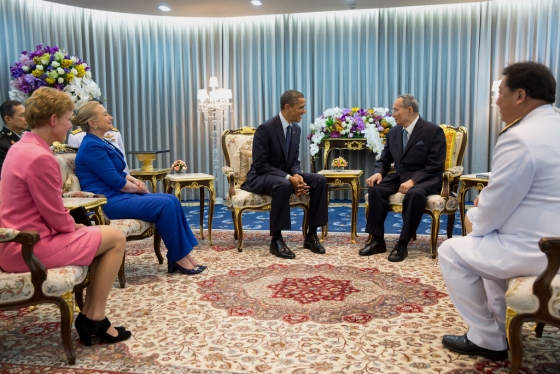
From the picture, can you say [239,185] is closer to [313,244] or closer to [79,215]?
[313,244]

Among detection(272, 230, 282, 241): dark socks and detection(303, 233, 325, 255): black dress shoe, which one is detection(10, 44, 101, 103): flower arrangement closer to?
detection(272, 230, 282, 241): dark socks

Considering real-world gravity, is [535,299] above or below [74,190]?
below

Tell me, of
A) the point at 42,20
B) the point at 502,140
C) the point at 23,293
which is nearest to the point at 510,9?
the point at 502,140

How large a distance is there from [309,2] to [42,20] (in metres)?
4.24

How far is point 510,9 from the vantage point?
815cm

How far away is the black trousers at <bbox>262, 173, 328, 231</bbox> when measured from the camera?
16.2 feet

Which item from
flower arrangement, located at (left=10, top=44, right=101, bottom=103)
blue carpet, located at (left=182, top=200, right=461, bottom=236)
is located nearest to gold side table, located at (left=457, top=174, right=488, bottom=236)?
blue carpet, located at (left=182, top=200, right=461, bottom=236)

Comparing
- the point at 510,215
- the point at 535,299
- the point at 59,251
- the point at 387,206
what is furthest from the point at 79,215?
the point at 387,206

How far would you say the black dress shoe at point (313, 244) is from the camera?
197 inches

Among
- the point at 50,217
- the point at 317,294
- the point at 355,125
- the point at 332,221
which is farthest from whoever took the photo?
the point at 355,125

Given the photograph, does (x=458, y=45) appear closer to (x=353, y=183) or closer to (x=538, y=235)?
(x=353, y=183)

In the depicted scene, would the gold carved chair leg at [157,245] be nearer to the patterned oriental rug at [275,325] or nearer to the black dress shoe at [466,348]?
the patterned oriental rug at [275,325]

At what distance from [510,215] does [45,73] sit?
5622 millimetres

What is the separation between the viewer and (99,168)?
13.2 feet
